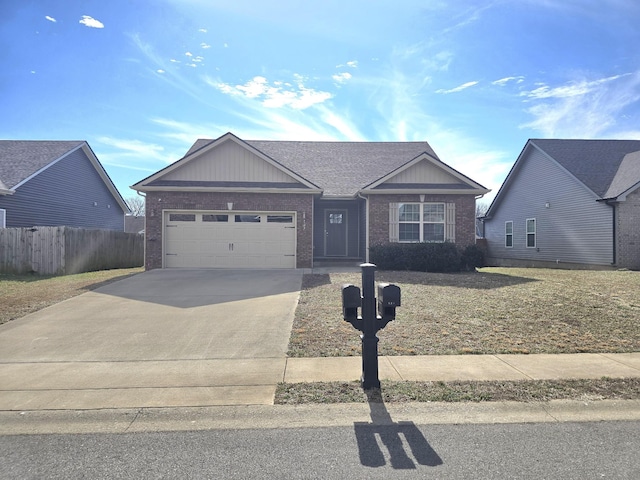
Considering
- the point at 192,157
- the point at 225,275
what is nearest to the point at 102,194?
the point at 192,157

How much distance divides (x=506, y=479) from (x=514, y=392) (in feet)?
5.85

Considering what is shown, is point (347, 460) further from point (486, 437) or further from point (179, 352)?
point (179, 352)

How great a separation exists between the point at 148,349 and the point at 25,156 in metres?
20.6

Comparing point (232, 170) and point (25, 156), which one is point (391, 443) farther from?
point (25, 156)

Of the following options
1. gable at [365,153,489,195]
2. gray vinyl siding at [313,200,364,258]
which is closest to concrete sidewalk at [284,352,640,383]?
gable at [365,153,489,195]

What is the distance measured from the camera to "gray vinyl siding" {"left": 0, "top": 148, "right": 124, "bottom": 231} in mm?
20000

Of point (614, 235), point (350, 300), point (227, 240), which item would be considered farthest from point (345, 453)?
point (614, 235)

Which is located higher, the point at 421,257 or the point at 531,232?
the point at 531,232

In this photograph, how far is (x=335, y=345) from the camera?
640 cm

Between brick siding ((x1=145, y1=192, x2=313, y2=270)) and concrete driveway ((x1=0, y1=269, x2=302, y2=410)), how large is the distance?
462 centimetres

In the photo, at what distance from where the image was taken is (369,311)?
4.75 metres

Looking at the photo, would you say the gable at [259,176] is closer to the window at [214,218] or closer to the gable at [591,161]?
Result: the window at [214,218]

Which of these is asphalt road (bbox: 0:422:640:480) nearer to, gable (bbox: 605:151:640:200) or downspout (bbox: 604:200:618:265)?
downspout (bbox: 604:200:618:265)

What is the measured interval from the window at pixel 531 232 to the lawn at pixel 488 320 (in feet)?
37.7
